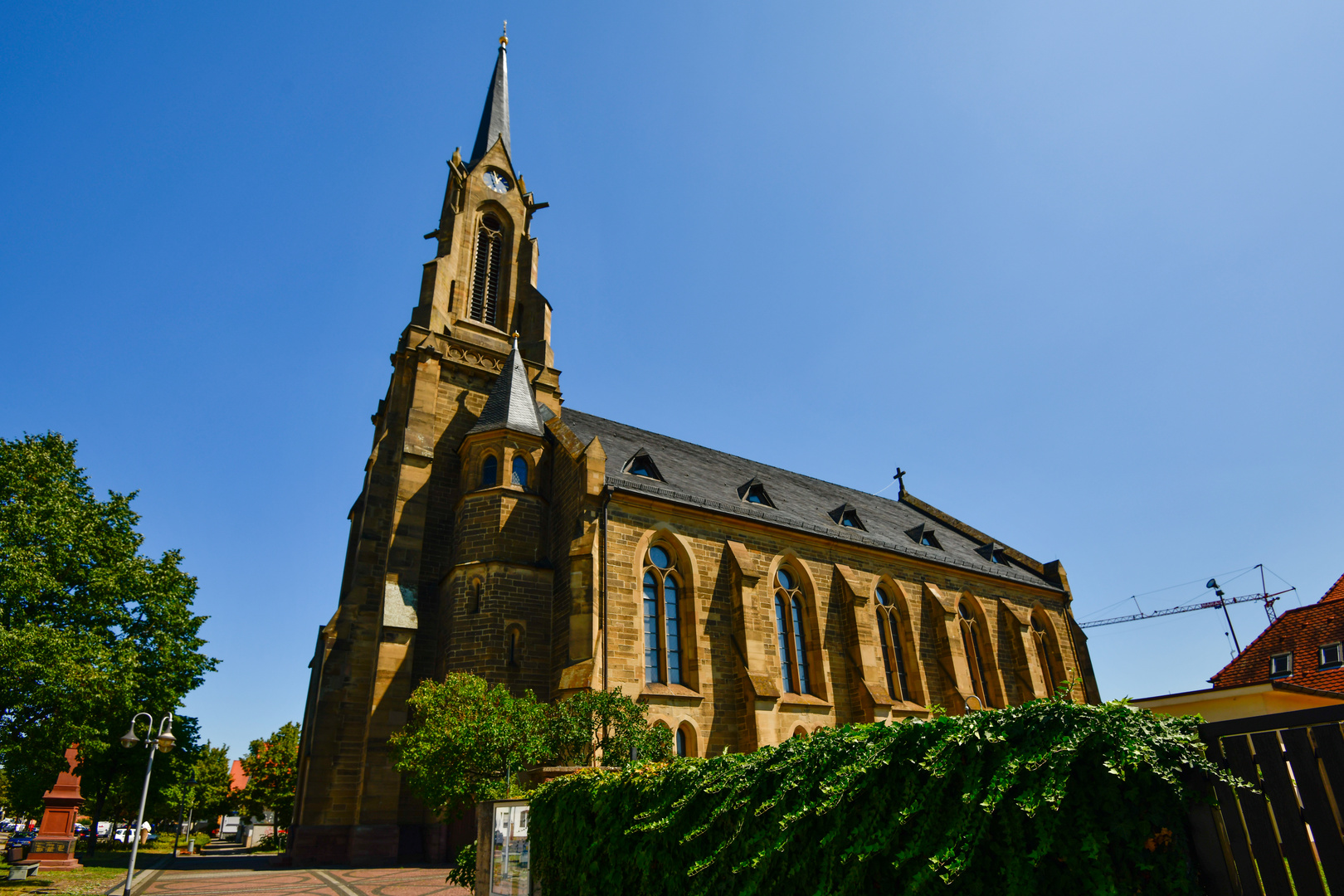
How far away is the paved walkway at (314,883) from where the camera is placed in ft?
44.7

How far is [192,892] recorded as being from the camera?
1483cm

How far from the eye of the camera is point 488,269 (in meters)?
31.3

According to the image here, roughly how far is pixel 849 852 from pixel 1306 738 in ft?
8.99

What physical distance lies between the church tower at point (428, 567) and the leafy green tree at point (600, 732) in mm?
4622

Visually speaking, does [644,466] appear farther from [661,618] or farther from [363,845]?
[363,845]

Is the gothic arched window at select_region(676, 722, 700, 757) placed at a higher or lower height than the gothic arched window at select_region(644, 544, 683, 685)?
lower

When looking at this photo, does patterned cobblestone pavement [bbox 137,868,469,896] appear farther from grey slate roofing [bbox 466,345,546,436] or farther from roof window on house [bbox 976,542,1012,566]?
roof window on house [bbox 976,542,1012,566]

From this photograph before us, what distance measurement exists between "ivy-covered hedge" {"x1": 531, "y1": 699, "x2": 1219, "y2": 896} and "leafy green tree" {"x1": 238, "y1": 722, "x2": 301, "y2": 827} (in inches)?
1576

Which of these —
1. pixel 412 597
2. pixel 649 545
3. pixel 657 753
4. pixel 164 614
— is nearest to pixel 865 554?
pixel 649 545

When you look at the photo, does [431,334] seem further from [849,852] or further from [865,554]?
[849,852]

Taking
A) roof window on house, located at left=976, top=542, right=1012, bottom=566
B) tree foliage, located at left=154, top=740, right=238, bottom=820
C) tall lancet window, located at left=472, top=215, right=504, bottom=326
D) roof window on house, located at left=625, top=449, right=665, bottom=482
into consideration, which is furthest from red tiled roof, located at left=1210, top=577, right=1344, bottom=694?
tree foliage, located at left=154, top=740, right=238, bottom=820

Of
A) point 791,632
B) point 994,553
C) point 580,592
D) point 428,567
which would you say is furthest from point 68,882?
point 994,553

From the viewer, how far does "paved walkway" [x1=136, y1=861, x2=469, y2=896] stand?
13625mm

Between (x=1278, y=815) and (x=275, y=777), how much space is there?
156 feet
